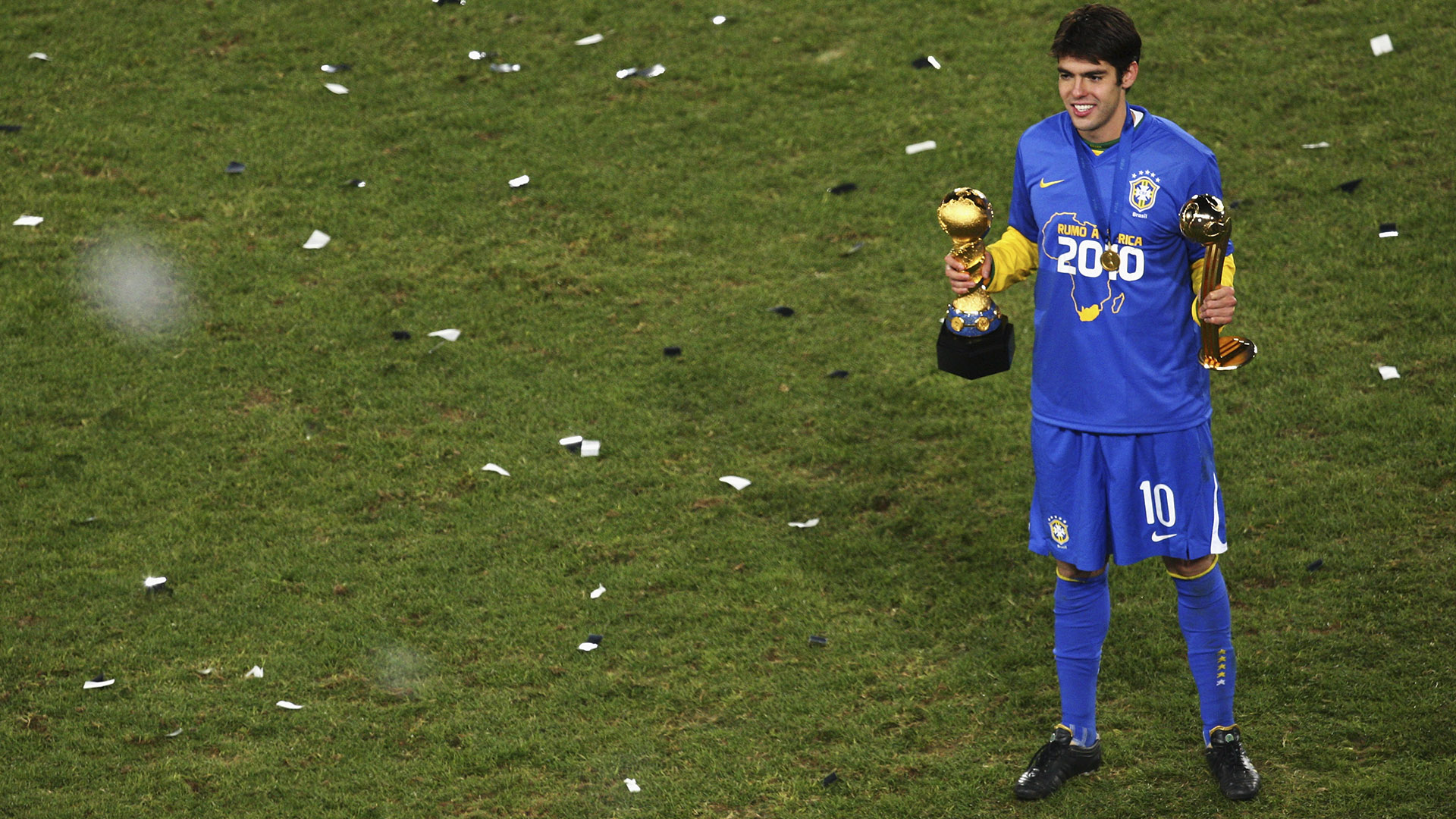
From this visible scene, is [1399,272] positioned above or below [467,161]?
above

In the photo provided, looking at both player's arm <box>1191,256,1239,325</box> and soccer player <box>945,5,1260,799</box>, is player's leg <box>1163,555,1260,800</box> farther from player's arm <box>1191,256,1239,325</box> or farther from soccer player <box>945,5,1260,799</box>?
player's arm <box>1191,256,1239,325</box>

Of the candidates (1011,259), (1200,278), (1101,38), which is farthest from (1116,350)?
(1101,38)

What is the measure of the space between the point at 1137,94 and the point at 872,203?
84.8 inches

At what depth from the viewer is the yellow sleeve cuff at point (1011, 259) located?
15.3 ft

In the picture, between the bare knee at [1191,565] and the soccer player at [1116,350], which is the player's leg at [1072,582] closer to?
the soccer player at [1116,350]

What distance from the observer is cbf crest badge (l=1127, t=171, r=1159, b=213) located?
14.3 ft

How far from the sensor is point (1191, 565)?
4637mm

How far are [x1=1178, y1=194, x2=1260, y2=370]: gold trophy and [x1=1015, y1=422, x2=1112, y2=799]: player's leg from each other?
496 millimetres

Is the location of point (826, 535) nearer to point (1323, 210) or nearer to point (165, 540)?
point (165, 540)

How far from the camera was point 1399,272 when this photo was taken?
811 cm

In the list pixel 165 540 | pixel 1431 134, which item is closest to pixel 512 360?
pixel 165 540

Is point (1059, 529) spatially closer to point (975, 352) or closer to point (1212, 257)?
point (975, 352)

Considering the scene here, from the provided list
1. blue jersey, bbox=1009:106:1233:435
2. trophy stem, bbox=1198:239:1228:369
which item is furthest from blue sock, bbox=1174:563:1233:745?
trophy stem, bbox=1198:239:1228:369

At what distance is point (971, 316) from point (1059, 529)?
0.78 m
